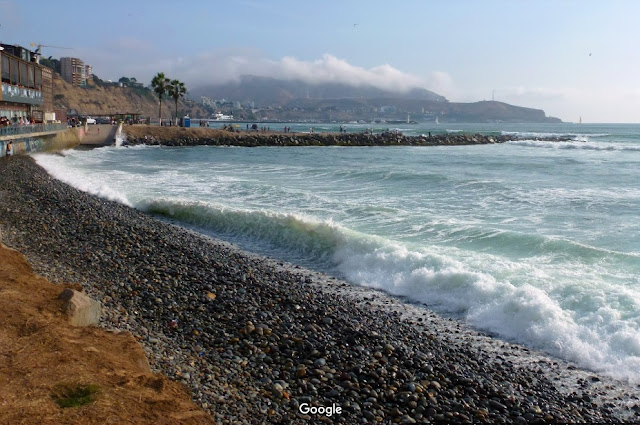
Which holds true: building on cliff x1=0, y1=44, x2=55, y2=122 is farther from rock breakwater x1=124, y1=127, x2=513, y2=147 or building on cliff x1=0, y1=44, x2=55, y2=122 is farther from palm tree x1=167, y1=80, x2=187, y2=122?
palm tree x1=167, y1=80, x2=187, y2=122

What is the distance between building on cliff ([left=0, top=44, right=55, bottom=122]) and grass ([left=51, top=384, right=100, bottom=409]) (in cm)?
3833

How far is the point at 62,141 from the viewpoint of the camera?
42656 mm

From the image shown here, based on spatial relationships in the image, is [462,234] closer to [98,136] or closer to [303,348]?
[303,348]

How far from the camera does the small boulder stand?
629 cm

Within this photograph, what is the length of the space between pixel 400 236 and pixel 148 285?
7177mm

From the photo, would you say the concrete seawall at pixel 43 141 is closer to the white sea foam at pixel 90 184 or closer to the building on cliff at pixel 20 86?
the building on cliff at pixel 20 86

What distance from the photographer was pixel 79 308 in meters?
6.40

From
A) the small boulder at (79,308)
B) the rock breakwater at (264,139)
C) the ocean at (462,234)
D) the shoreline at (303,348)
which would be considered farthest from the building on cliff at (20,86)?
the small boulder at (79,308)

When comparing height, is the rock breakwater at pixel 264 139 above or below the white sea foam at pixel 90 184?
above

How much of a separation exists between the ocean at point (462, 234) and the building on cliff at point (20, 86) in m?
11.4

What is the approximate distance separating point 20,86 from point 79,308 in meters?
42.9

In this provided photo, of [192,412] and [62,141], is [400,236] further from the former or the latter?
[62,141]

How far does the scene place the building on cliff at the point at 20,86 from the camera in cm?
3953

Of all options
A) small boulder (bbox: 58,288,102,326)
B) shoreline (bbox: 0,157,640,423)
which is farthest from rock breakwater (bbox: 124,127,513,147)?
small boulder (bbox: 58,288,102,326)
